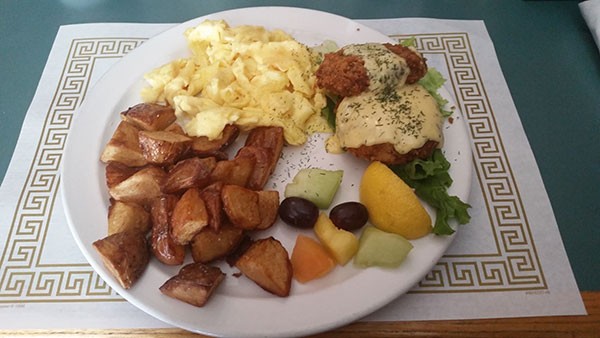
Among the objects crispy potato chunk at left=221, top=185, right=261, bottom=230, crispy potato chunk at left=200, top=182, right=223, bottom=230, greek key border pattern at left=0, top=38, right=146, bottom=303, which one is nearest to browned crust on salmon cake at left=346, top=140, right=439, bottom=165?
crispy potato chunk at left=221, top=185, right=261, bottom=230

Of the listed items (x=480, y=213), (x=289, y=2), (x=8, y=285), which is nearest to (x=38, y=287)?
(x=8, y=285)

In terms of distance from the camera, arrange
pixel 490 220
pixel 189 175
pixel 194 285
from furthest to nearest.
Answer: pixel 490 220, pixel 189 175, pixel 194 285

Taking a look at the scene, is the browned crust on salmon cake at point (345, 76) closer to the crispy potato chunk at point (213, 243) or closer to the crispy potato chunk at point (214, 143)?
the crispy potato chunk at point (214, 143)

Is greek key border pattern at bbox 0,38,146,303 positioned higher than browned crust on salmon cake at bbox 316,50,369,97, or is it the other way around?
browned crust on salmon cake at bbox 316,50,369,97

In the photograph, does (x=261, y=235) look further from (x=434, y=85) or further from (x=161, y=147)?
(x=434, y=85)

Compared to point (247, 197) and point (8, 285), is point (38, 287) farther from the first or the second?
point (247, 197)

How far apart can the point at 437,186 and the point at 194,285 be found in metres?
0.96

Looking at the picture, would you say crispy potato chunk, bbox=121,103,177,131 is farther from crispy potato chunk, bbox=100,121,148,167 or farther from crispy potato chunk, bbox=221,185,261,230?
crispy potato chunk, bbox=221,185,261,230

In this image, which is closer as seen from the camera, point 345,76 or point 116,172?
point 116,172

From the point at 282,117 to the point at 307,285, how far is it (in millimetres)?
777

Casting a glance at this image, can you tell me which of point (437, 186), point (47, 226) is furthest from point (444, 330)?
point (47, 226)

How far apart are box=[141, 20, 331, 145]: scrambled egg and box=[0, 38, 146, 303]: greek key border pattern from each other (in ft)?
1.65

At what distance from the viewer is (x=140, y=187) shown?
1893 mm

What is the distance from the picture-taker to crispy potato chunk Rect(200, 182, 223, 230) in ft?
5.79
